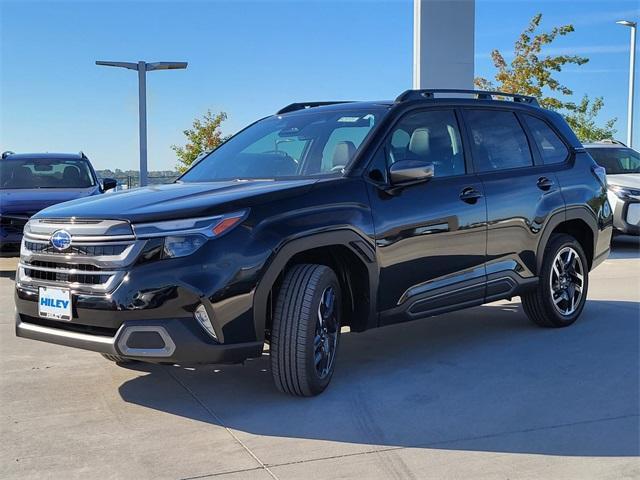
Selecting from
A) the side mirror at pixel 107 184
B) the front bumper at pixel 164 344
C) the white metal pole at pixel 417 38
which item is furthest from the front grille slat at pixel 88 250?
the white metal pole at pixel 417 38

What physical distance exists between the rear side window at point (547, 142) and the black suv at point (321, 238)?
0.06 feet

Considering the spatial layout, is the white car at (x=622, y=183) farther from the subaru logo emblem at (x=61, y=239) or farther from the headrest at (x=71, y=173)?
the subaru logo emblem at (x=61, y=239)

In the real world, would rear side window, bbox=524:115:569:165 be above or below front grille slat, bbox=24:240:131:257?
above

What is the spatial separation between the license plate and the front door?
5.98 feet

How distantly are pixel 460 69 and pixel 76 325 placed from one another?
8.87m

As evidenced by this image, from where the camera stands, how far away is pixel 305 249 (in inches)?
164

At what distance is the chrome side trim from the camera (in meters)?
3.86

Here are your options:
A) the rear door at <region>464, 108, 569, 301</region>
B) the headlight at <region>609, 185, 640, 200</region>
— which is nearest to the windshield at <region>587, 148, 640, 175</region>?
the headlight at <region>609, 185, 640, 200</region>

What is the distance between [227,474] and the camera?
11.0ft

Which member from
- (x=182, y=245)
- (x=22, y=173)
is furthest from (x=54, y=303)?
(x=22, y=173)

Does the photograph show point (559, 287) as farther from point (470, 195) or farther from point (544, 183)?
point (470, 195)

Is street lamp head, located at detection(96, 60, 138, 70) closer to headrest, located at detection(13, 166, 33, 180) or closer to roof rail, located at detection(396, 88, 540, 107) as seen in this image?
headrest, located at detection(13, 166, 33, 180)

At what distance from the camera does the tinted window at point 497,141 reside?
18.1ft

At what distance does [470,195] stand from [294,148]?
1272mm
